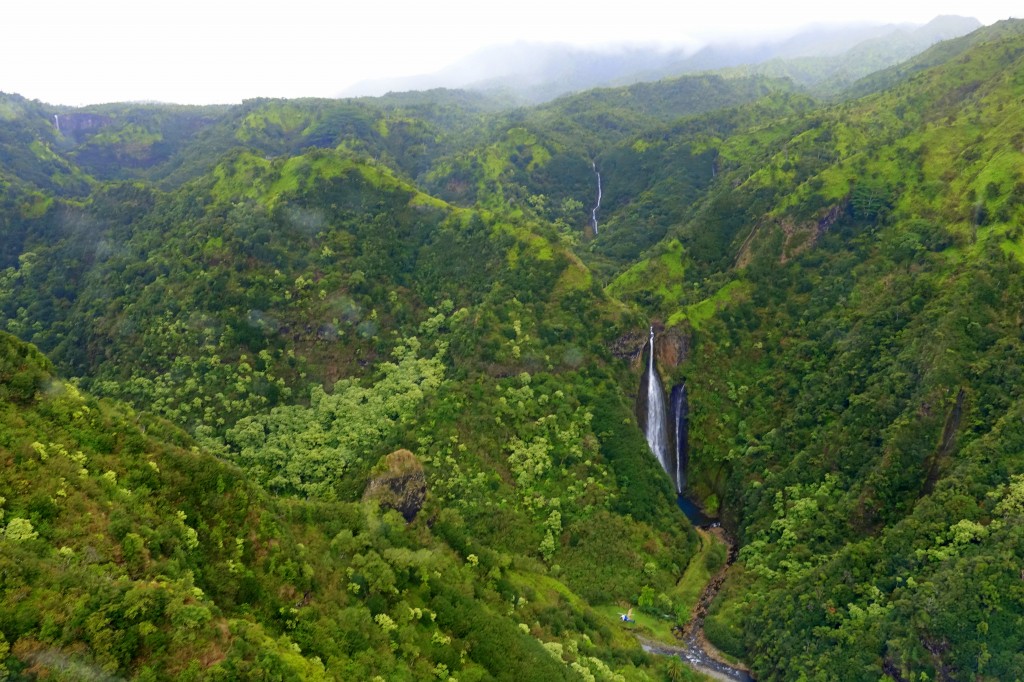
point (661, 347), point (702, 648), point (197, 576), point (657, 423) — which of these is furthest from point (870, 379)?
point (197, 576)

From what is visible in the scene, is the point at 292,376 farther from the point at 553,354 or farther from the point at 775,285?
the point at 775,285

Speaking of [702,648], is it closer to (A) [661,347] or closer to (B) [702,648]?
(B) [702,648]

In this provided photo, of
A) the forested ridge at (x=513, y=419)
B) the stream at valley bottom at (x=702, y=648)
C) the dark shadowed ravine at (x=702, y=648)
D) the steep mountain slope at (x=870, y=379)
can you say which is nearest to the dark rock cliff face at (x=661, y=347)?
the forested ridge at (x=513, y=419)

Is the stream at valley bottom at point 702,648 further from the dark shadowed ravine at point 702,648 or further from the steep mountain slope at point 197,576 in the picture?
the steep mountain slope at point 197,576

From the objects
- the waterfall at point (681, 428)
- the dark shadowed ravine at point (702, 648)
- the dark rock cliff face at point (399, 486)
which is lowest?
the dark shadowed ravine at point (702, 648)

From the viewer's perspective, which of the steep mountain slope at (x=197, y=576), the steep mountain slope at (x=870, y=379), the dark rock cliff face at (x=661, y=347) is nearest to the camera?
the steep mountain slope at (x=197, y=576)

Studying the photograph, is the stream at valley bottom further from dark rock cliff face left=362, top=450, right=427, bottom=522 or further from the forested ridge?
dark rock cliff face left=362, top=450, right=427, bottom=522
